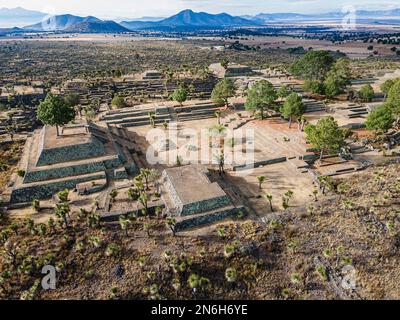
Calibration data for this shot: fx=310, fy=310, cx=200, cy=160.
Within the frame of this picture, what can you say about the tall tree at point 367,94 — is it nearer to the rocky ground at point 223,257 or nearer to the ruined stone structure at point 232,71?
the ruined stone structure at point 232,71

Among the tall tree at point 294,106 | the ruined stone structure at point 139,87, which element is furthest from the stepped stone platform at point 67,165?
the ruined stone structure at point 139,87

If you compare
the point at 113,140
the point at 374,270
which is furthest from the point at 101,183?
the point at 374,270

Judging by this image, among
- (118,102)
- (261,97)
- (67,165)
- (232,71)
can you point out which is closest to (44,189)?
(67,165)

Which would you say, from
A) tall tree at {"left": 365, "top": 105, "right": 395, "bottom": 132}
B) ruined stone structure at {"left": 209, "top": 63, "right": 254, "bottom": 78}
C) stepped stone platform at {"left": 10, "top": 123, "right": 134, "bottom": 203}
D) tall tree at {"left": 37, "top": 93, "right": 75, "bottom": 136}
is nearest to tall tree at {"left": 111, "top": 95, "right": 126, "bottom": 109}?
stepped stone platform at {"left": 10, "top": 123, "right": 134, "bottom": 203}

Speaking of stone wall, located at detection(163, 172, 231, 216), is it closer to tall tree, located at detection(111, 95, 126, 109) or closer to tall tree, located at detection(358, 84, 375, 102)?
tall tree, located at detection(111, 95, 126, 109)
